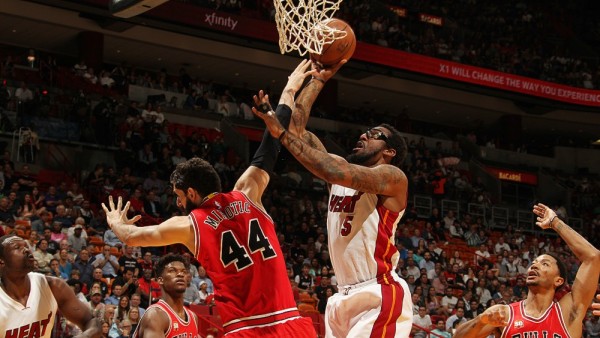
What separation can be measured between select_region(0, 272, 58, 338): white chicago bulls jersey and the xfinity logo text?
17.3 m

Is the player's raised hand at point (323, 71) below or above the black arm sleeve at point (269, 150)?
above

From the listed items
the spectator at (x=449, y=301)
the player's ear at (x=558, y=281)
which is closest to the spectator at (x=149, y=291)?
the spectator at (x=449, y=301)

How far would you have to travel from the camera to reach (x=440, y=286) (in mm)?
16344

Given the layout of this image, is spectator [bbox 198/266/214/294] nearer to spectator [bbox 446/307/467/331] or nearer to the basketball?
spectator [bbox 446/307/467/331]

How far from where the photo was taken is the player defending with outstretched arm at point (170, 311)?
6262 millimetres

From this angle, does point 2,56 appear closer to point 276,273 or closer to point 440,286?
point 440,286

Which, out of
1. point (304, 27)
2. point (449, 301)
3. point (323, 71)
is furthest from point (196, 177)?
point (449, 301)

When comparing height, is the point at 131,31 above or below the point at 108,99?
above

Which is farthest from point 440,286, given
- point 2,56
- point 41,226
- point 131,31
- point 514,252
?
point 2,56

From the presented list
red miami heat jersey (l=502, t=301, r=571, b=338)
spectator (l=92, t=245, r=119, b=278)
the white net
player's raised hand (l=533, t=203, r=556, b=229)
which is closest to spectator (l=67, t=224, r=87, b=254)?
spectator (l=92, t=245, r=119, b=278)

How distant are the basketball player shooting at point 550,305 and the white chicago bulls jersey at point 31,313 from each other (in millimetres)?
2929

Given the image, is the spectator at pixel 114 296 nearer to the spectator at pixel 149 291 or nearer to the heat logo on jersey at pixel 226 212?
the spectator at pixel 149 291

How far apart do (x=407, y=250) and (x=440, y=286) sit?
3.33ft

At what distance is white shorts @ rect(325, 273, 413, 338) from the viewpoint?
4828 millimetres
